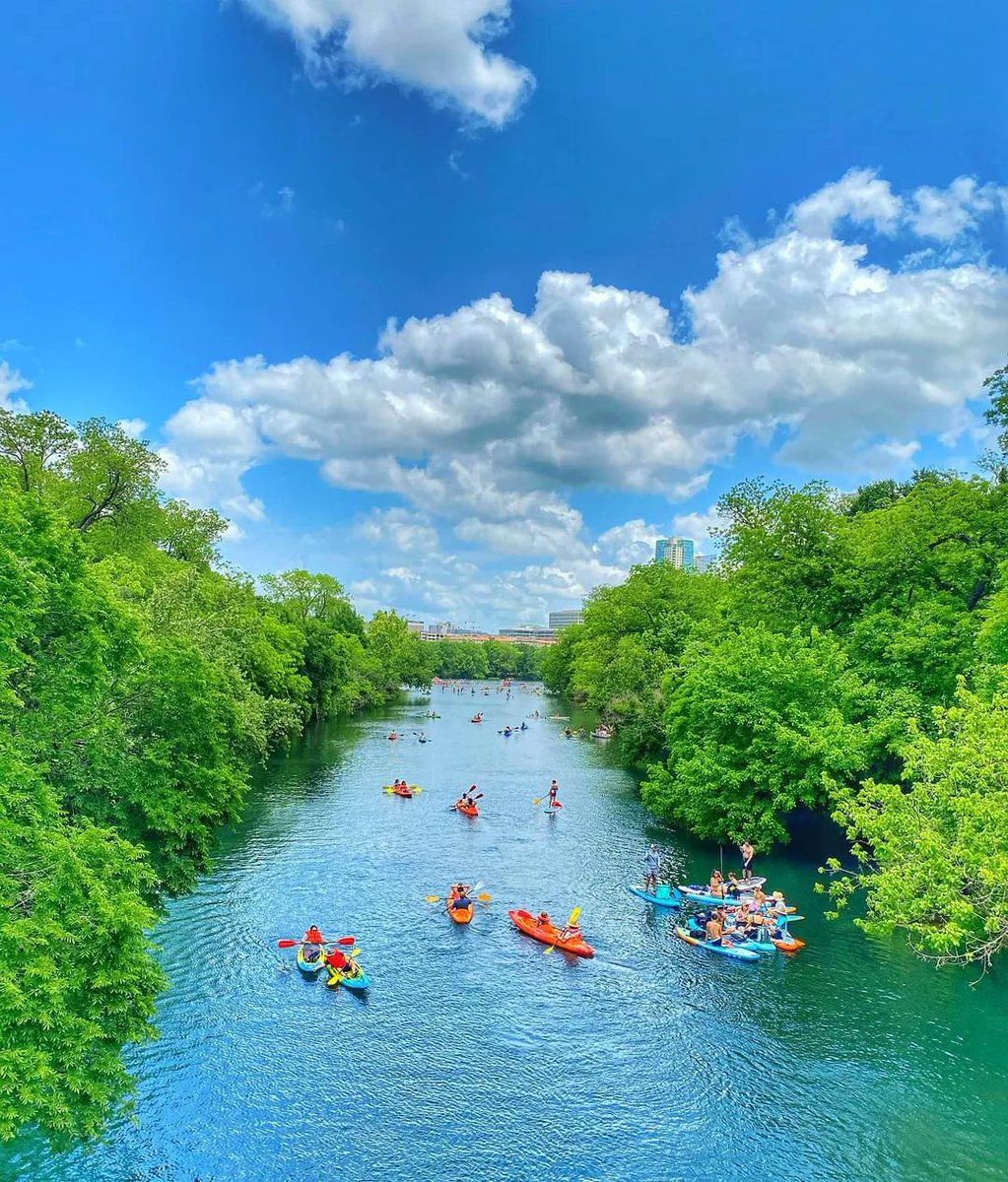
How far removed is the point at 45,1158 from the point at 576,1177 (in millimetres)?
10146

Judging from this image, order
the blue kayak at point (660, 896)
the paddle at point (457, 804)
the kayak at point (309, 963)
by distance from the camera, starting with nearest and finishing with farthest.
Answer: the kayak at point (309, 963)
the blue kayak at point (660, 896)
the paddle at point (457, 804)

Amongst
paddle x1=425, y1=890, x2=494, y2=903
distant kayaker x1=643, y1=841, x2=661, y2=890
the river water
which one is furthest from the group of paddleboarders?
paddle x1=425, y1=890, x2=494, y2=903

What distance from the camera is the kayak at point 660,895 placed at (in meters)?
28.2

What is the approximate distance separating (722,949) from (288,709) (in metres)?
35.9

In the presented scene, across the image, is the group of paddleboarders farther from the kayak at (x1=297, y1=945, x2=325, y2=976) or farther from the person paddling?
the kayak at (x1=297, y1=945, x2=325, y2=976)

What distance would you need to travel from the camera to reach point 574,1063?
17.9 meters

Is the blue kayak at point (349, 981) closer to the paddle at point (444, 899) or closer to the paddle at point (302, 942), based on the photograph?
the paddle at point (302, 942)

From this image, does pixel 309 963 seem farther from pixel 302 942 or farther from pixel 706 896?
pixel 706 896

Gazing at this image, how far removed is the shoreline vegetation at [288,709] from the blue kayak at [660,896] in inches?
206

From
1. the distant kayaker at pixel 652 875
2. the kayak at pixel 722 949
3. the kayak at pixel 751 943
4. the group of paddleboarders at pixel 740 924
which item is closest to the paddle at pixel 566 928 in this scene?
the kayak at pixel 722 949

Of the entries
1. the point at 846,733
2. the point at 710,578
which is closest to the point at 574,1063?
the point at 846,733

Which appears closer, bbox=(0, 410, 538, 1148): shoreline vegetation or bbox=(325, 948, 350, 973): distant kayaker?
bbox=(0, 410, 538, 1148): shoreline vegetation

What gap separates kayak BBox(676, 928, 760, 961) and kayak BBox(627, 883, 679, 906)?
256cm

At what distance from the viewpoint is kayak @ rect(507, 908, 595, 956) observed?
23902mm
